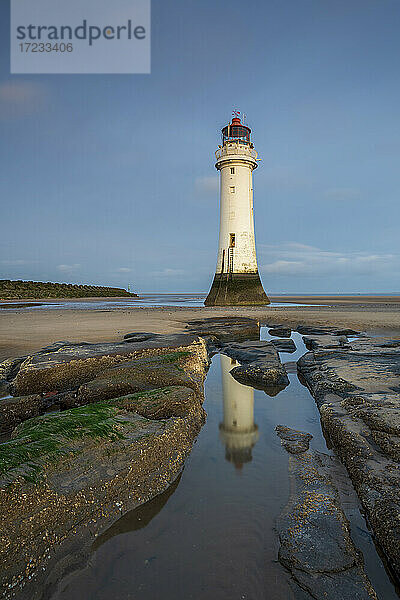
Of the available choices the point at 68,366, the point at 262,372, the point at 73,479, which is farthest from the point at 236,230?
the point at 73,479

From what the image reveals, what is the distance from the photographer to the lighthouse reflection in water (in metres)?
3.81

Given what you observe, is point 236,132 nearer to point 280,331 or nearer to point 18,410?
point 280,331

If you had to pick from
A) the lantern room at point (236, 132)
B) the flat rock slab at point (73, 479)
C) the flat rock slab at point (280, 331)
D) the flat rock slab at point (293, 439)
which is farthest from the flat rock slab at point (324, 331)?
the lantern room at point (236, 132)

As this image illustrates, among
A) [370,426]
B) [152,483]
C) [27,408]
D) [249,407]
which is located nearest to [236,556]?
[152,483]

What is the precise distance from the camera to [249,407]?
5328 millimetres

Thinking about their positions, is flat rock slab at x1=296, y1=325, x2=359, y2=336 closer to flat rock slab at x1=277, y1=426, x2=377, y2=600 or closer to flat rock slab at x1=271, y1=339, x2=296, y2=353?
flat rock slab at x1=271, y1=339, x2=296, y2=353

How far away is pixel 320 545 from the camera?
229 centimetres

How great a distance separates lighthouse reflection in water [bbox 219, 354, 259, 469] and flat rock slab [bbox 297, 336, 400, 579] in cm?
94

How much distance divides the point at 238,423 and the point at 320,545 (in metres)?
2.43

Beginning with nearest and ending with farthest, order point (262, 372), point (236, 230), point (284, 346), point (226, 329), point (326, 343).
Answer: point (262, 372) → point (326, 343) → point (284, 346) → point (226, 329) → point (236, 230)

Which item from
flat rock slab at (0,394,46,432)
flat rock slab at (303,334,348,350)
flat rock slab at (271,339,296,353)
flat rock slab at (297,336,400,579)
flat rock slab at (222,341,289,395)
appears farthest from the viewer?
flat rock slab at (271,339,296,353)

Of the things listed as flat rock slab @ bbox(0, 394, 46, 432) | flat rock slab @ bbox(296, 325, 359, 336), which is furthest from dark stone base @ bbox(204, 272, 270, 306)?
flat rock slab @ bbox(0, 394, 46, 432)

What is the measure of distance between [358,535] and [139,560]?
151cm

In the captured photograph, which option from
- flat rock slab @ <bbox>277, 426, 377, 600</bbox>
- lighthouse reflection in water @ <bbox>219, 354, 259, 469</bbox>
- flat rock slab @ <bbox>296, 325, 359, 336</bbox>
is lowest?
lighthouse reflection in water @ <bbox>219, 354, 259, 469</bbox>
